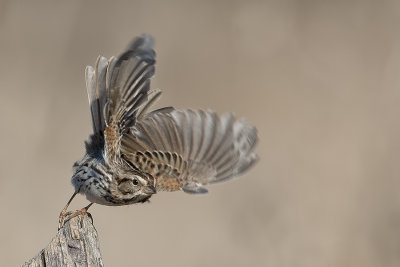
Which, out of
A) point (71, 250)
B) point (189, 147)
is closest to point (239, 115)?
point (189, 147)

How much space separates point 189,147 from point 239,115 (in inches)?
47.0

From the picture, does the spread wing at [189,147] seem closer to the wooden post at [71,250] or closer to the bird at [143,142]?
the bird at [143,142]

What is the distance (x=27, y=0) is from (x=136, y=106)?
1.64 metres

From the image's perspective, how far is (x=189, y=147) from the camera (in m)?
3.77

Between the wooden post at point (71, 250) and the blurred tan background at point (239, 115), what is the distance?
5.30 feet

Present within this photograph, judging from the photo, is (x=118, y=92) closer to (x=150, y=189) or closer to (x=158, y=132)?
(x=158, y=132)

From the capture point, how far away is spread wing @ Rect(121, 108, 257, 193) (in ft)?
12.0

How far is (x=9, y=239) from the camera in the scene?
4.63 metres

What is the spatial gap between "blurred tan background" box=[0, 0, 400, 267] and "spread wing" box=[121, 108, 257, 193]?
111cm

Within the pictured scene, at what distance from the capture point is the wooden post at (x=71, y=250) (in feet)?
9.12

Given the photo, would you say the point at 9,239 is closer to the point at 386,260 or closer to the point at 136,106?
the point at 136,106

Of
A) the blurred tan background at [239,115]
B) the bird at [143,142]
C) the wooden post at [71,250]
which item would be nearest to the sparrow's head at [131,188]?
the bird at [143,142]

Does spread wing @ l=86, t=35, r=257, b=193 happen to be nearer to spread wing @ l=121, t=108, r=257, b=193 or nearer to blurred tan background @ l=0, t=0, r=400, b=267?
spread wing @ l=121, t=108, r=257, b=193

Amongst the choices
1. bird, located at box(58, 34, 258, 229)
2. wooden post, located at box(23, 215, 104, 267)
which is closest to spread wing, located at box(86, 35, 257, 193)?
bird, located at box(58, 34, 258, 229)
